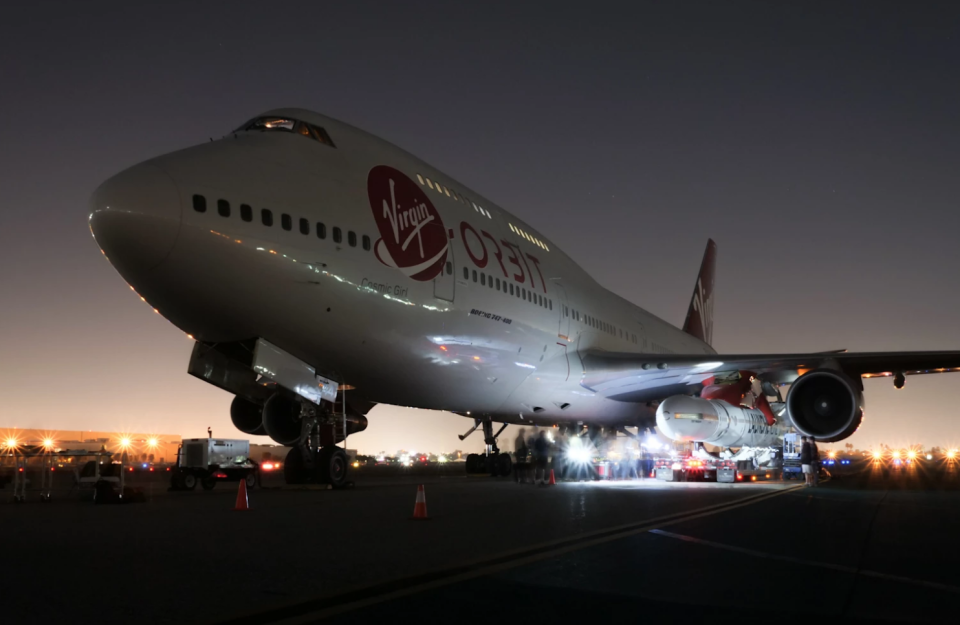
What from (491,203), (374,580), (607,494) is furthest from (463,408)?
(374,580)

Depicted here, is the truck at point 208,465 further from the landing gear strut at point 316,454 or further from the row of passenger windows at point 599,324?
the row of passenger windows at point 599,324

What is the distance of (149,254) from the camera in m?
10.1

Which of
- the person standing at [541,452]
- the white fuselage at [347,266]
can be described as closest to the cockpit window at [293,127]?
the white fuselage at [347,266]

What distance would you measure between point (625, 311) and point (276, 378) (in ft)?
46.2

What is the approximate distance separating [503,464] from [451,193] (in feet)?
35.1

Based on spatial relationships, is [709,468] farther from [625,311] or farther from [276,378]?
[276,378]

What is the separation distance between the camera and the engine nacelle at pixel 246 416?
49.0 feet

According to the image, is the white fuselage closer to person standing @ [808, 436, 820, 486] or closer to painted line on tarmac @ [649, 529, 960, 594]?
painted line on tarmac @ [649, 529, 960, 594]

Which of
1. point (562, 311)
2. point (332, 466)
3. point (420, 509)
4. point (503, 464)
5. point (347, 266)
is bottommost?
point (420, 509)

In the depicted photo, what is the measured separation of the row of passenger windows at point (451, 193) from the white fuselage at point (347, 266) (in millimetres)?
67

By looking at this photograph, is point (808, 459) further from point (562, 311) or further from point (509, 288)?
point (509, 288)

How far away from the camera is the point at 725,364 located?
62.4 feet

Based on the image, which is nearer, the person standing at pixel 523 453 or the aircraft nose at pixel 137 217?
the aircraft nose at pixel 137 217

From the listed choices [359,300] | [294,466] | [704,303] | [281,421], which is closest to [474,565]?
[359,300]
